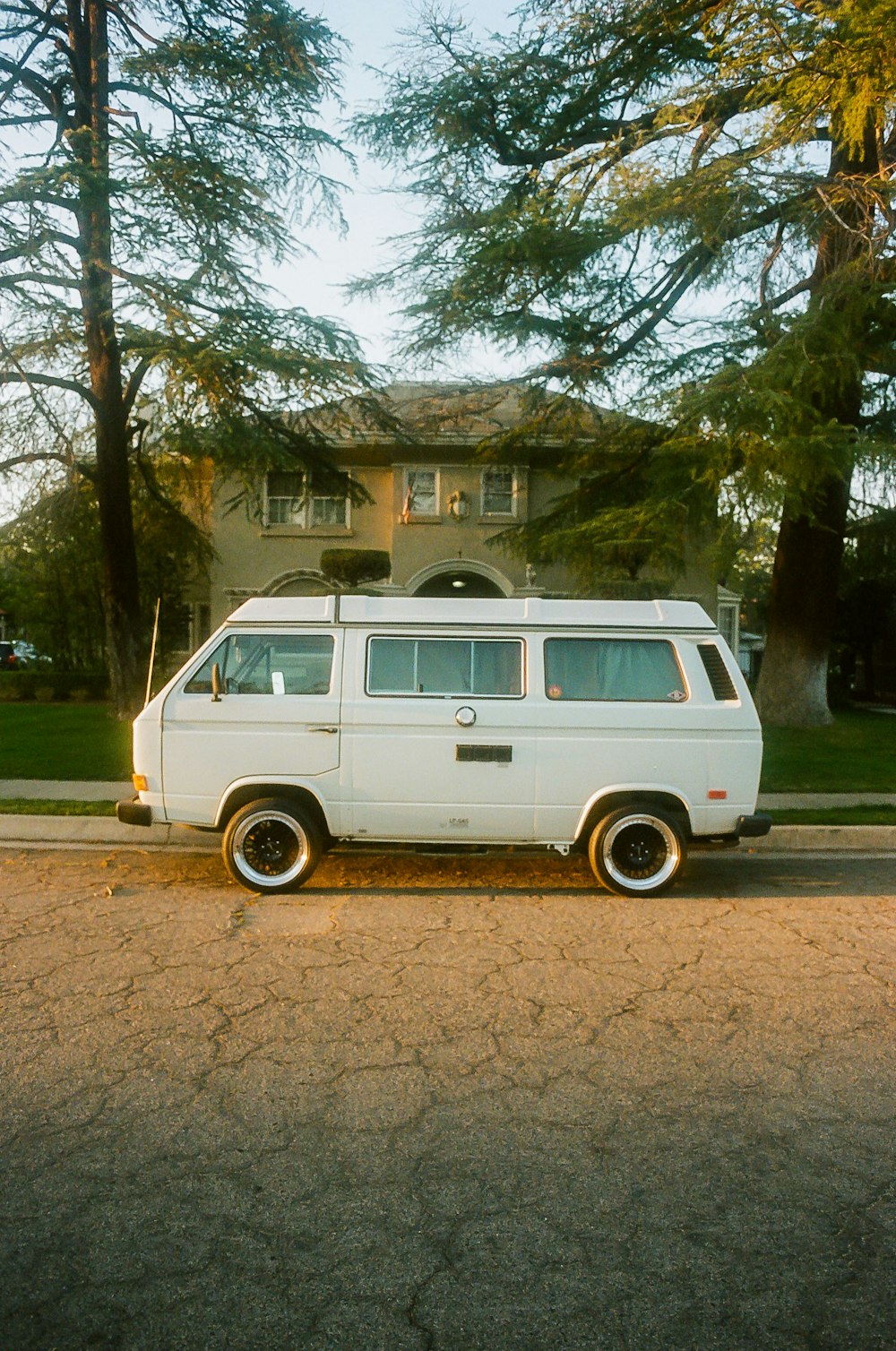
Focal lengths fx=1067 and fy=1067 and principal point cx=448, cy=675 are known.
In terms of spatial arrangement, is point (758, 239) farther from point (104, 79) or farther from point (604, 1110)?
point (604, 1110)

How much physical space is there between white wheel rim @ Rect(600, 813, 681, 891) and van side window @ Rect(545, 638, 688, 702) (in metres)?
0.94

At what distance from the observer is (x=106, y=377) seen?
18.6m

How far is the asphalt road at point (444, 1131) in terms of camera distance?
2975mm

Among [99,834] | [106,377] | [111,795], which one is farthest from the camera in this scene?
[106,377]

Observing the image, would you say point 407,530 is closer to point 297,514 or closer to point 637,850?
point 297,514

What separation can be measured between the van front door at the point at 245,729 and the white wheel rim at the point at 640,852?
84.1 inches

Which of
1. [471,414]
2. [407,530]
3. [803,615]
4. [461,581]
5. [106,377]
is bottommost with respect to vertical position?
[803,615]

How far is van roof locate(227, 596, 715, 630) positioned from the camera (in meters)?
8.11

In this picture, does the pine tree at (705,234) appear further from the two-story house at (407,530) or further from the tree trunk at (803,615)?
the two-story house at (407,530)

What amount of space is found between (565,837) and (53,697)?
2303 cm

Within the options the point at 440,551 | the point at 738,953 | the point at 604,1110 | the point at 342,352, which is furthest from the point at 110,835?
the point at 440,551

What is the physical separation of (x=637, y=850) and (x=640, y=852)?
Result: 24mm

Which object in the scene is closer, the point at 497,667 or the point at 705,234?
the point at 497,667

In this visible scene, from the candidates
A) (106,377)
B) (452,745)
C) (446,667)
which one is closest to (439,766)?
(452,745)
